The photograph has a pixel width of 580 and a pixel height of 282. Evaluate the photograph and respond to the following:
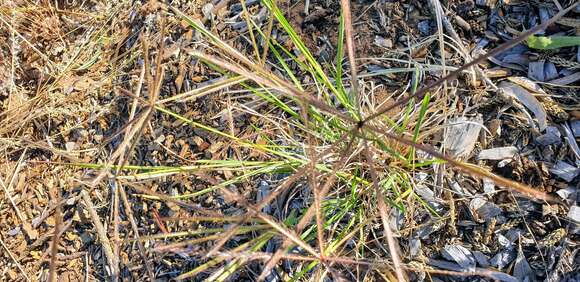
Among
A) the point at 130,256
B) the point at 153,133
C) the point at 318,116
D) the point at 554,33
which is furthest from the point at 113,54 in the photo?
Answer: the point at 554,33

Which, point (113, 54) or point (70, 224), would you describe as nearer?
point (70, 224)

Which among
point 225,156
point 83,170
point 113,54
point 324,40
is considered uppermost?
point 324,40

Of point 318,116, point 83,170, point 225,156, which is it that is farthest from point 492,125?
point 83,170

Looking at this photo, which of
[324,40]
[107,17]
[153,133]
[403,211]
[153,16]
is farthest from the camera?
[107,17]

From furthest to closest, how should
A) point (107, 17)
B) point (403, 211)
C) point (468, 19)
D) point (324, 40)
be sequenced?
point (107, 17), point (324, 40), point (468, 19), point (403, 211)

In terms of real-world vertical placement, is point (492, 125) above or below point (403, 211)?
above

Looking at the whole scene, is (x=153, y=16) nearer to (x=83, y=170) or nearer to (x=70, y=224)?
(x=83, y=170)

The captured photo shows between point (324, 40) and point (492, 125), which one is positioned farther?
point (324, 40)

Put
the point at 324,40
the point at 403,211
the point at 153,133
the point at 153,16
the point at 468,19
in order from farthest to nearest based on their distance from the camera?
the point at 153,16
the point at 153,133
the point at 324,40
the point at 468,19
the point at 403,211

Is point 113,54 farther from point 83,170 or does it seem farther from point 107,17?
point 83,170
